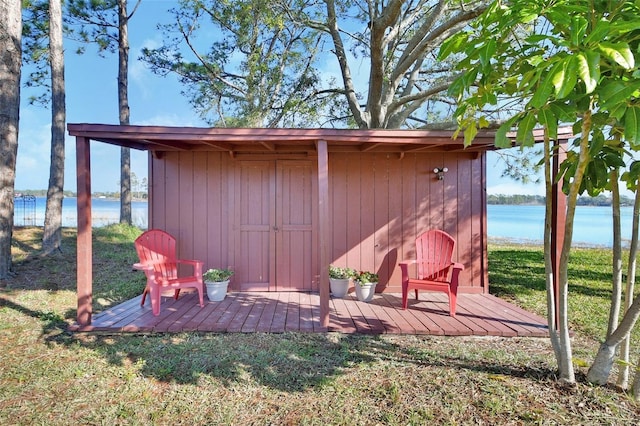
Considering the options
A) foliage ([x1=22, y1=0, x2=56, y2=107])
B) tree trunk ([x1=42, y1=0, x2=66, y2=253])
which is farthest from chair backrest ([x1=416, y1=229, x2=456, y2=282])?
foliage ([x1=22, y1=0, x2=56, y2=107])

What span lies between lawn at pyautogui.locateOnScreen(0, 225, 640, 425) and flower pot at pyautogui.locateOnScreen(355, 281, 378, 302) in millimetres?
1063

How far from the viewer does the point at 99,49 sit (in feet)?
28.2

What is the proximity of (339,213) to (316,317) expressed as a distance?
5.24ft

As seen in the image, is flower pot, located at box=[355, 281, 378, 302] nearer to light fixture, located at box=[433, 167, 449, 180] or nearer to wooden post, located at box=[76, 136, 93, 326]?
light fixture, located at box=[433, 167, 449, 180]

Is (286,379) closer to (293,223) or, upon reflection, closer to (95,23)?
(293,223)

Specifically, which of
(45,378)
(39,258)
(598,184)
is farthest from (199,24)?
(598,184)

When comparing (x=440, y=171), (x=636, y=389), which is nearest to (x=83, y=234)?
(x=440, y=171)

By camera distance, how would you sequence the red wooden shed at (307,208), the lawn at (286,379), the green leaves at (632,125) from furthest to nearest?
the red wooden shed at (307,208) < the lawn at (286,379) < the green leaves at (632,125)

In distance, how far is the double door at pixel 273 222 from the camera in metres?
4.61

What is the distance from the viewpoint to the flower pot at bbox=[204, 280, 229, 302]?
4066mm

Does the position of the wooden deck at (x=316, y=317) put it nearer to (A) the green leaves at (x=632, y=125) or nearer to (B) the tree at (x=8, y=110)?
(A) the green leaves at (x=632, y=125)

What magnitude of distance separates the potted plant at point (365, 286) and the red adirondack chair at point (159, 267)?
190cm

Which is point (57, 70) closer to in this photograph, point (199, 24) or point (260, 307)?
point (199, 24)

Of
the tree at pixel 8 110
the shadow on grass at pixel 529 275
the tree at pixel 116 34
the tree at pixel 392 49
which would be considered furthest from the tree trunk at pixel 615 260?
the tree at pixel 116 34
